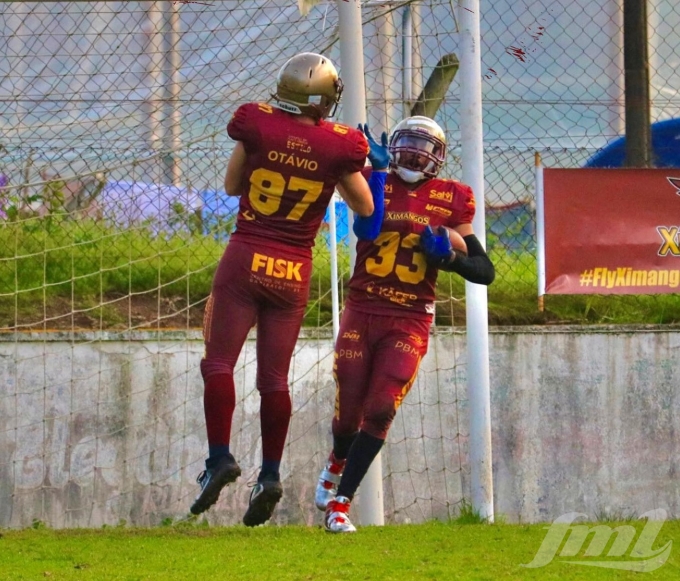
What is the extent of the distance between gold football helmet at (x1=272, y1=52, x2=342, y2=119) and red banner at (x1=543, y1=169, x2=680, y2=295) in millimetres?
3799

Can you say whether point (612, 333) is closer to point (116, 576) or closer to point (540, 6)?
point (540, 6)

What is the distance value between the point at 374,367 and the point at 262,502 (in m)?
1.20

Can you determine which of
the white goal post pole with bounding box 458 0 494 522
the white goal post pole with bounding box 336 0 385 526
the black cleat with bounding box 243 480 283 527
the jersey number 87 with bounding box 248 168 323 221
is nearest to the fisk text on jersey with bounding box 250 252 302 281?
the jersey number 87 with bounding box 248 168 323 221

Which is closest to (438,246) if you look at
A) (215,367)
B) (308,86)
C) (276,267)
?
(276,267)

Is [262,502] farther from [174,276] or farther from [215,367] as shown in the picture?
[174,276]

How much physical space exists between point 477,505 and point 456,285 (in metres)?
2.56

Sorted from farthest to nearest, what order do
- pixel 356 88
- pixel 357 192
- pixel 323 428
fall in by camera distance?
pixel 323 428
pixel 356 88
pixel 357 192

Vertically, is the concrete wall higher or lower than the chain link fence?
lower

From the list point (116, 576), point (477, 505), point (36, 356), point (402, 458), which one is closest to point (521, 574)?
point (116, 576)

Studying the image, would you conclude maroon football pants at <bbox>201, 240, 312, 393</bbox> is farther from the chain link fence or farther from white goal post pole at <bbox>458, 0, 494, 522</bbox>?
the chain link fence

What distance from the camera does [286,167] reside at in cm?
583

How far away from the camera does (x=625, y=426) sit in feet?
30.9

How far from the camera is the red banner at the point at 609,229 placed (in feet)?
30.8

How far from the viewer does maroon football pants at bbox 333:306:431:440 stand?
21.5ft
